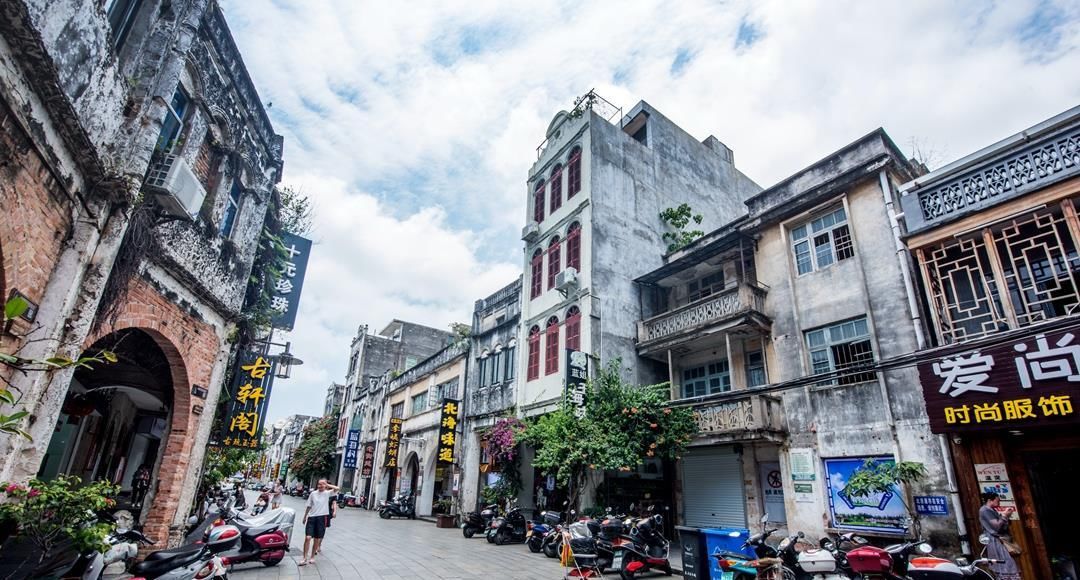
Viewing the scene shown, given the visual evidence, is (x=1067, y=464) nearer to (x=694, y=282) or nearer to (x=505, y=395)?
(x=694, y=282)

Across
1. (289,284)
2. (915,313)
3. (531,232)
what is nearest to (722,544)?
(915,313)

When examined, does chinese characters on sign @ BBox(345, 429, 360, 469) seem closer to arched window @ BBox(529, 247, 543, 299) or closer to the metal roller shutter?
arched window @ BBox(529, 247, 543, 299)

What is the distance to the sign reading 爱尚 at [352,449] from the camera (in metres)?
34.2

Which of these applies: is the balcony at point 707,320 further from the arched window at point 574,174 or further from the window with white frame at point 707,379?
the arched window at point 574,174

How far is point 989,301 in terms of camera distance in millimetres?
9023

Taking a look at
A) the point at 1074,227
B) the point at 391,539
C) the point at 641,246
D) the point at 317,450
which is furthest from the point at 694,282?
the point at 317,450

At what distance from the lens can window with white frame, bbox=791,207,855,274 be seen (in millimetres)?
12344

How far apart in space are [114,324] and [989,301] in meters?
14.0

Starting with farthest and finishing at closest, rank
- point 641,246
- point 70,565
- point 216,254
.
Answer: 1. point 641,246
2. point 216,254
3. point 70,565

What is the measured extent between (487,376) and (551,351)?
4.69 meters

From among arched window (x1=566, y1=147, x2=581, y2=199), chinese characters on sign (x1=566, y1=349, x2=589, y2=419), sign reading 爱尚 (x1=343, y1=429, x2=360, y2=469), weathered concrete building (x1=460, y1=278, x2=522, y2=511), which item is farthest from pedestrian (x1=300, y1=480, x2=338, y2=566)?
sign reading 爱尚 (x1=343, y1=429, x2=360, y2=469)

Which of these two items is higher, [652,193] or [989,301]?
[652,193]

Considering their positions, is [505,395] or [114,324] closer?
[114,324]

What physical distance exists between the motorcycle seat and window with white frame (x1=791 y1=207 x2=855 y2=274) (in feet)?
44.2
